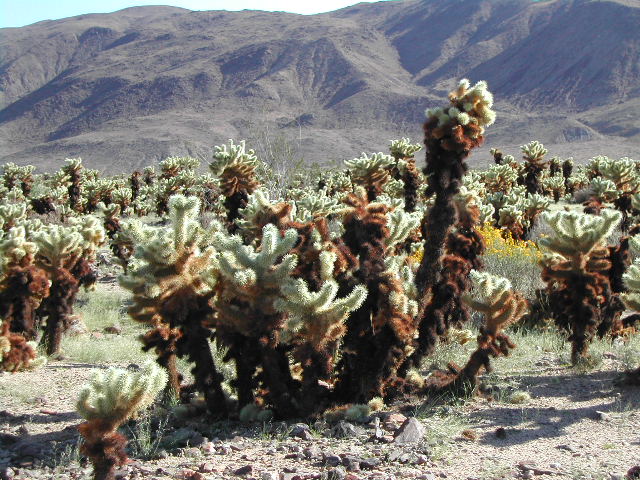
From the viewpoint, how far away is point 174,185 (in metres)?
25.8

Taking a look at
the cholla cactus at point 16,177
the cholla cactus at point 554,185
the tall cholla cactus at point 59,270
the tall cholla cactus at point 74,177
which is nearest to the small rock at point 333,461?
the tall cholla cactus at point 59,270

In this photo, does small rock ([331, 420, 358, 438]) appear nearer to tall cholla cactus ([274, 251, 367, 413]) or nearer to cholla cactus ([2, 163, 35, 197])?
tall cholla cactus ([274, 251, 367, 413])

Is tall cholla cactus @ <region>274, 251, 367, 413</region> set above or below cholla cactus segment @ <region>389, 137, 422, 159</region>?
below

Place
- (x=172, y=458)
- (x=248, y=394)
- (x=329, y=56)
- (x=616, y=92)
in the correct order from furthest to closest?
(x=329, y=56) < (x=616, y=92) < (x=248, y=394) < (x=172, y=458)

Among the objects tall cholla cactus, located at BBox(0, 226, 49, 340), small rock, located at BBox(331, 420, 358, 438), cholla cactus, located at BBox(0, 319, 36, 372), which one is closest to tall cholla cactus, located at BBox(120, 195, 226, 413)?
small rock, located at BBox(331, 420, 358, 438)

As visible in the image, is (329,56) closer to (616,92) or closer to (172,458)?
(616,92)

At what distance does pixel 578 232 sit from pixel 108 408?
16.1 ft

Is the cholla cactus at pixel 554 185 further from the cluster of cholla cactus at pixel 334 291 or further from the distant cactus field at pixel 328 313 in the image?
the cluster of cholla cactus at pixel 334 291

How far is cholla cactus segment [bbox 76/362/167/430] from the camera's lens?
164 inches

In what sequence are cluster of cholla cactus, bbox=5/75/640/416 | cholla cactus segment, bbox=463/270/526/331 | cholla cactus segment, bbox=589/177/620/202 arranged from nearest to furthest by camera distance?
cluster of cholla cactus, bbox=5/75/640/416 → cholla cactus segment, bbox=463/270/526/331 → cholla cactus segment, bbox=589/177/620/202

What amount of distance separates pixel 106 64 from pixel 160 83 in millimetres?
22814

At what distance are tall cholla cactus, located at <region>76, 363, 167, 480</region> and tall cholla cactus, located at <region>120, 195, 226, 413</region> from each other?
4.11 ft

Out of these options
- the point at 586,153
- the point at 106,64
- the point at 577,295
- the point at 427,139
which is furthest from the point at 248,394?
the point at 106,64

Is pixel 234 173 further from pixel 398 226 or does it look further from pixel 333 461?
pixel 333 461
